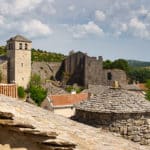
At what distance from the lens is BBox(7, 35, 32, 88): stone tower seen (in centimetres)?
6619

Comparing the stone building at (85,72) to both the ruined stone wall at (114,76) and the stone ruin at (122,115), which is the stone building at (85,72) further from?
the stone ruin at (122,115)

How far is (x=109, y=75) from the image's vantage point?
80.5 m

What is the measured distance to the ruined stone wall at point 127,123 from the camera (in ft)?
41.6

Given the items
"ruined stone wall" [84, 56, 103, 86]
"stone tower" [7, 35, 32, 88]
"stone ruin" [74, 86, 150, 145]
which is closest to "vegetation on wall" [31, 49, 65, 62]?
"ruined stone wall" [84, 56, 103, 86]

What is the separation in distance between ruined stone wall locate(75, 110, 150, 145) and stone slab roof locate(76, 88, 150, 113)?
0.45 ft

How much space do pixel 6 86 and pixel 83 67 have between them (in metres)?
68.7

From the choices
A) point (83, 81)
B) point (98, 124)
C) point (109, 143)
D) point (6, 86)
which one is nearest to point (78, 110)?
point (98, 124)

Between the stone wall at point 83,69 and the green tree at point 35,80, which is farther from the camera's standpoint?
the stone wall at point 83,69

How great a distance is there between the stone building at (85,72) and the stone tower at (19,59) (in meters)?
13.4

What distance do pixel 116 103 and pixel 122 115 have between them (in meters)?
0.46

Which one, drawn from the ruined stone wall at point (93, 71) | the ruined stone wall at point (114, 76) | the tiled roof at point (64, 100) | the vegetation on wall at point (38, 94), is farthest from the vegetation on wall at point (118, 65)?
the tiled roof at point (64, 100)

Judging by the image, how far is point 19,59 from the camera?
6650 centimetres

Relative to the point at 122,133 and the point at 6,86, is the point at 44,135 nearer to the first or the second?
the point at 6,86

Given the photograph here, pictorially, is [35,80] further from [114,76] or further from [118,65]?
[118,65]
